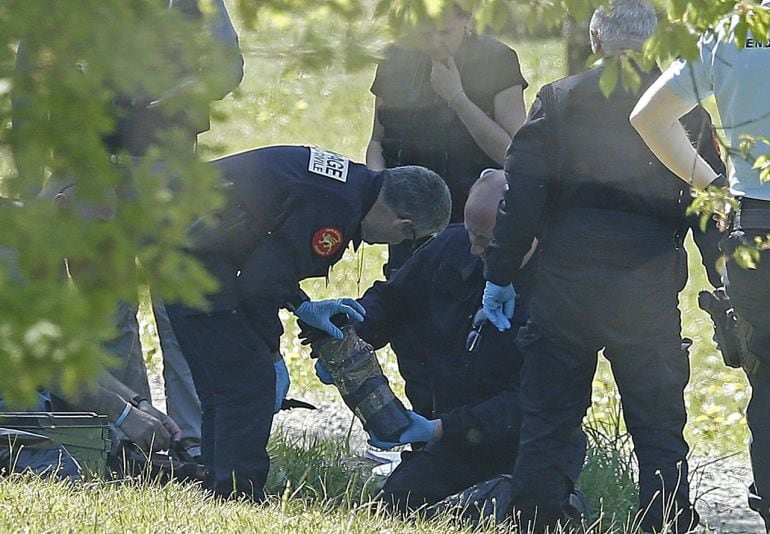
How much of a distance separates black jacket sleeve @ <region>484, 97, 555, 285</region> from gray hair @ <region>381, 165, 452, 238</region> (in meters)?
0.26

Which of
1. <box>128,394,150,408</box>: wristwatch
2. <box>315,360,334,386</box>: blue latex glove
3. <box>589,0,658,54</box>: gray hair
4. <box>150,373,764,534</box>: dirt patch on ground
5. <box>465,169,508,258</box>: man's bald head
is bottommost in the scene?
<box>150,373,764,534</box>: dirt patch on ground

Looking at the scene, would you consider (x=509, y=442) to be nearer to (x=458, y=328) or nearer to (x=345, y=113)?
(x=458, y=328)

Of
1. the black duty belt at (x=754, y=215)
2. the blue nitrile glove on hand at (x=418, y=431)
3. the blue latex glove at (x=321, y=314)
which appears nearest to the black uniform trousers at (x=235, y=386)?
the blue latex glove at (x=321, y=314)

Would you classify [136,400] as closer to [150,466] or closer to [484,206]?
[150,466]

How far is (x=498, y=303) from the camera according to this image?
428 cm

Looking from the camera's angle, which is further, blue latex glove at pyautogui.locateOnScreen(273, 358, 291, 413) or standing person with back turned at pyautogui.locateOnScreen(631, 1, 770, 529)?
blue latex glove at pyautogui.locateOnScreen(273, 358, 291, 413)

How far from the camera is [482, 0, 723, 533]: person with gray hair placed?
377cm

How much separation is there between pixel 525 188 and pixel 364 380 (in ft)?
→ 3.11

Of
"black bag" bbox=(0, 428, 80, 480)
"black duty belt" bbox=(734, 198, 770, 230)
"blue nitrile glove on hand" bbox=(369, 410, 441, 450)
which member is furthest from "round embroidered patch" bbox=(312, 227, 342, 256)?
"black duty belt" bbox=(734, 198, 770, 230)

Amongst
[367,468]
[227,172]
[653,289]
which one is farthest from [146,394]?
[653,289]

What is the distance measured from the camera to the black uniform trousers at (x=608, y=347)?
12.4 feet

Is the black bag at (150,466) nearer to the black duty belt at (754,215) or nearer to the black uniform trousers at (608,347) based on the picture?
the black uniform trousers at (608,347)

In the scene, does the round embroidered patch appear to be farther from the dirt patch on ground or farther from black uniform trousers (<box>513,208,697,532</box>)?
the dirt patch on ground

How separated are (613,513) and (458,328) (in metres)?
0.84
